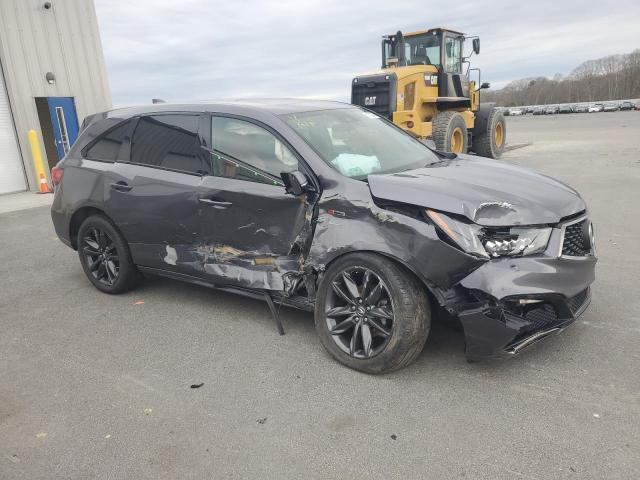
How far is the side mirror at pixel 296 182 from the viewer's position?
137 inches

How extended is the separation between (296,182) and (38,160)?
38.9 ft

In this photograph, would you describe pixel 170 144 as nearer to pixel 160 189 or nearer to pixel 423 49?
pixel 160 189

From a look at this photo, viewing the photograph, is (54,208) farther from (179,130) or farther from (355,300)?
(355,300)

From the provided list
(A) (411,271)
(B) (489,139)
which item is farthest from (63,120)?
(A) (411,271)

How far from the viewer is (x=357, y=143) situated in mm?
4102

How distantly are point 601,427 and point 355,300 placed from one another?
152 centimetres

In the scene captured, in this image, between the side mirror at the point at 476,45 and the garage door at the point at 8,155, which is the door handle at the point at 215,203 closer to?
the side mirror at the point at 476,45

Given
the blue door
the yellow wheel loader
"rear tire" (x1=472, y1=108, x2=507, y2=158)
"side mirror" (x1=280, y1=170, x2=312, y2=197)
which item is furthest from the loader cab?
"side mirror" (x1=280, y1=170, x2=312, y2=197)

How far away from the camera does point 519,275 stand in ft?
9.68

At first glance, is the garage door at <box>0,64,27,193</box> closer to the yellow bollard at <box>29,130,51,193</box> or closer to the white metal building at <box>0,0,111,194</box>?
the white metal building at <box>0,0,111,194</box>

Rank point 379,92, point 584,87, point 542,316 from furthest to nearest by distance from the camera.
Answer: point 584,87
point 379,92
point 542,316

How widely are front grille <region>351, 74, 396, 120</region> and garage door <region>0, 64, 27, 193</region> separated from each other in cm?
869

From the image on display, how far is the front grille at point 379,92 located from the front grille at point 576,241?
8.88 meters

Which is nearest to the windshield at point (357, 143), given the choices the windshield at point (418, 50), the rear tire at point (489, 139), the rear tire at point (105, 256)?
the rear tire at point (105, 256)
